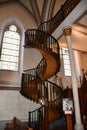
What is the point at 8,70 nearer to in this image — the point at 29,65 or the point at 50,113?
the point at 29,65

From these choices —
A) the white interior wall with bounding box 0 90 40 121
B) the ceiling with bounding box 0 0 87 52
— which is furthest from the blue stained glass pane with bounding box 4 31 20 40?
the white interior wall with bounding box 0 90 40 121

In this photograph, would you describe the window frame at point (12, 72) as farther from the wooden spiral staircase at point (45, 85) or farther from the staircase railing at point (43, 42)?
the staircase railing at point (43, 42)

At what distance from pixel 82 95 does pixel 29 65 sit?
358 centimetres

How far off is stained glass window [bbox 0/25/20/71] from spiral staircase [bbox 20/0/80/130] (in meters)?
1.70

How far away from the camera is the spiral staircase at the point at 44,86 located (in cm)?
492

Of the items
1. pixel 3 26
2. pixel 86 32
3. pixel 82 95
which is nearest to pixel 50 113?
pixel 82 95

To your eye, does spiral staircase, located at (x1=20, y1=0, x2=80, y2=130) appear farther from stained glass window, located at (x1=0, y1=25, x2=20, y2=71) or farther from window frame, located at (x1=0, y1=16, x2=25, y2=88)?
stained glass window, located at (x1=0, y1=25, x2=20, y2=71)

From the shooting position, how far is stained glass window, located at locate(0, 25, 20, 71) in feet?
26.2

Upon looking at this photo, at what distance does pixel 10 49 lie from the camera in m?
8.42

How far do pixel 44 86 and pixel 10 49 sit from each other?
4.15 m

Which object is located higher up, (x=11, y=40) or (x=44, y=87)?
(x=11, y=40)

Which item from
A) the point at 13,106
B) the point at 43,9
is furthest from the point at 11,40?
the point at 13,106

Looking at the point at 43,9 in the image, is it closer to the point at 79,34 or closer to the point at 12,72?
the point at 79,34

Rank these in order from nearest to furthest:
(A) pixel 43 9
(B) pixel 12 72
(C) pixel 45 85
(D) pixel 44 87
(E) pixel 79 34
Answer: (D) pixel 44 87 < (C) pixel 45 85 < (E) pixel 79 34 < (B) pixel 12 72 < (A) pixel 43 9
